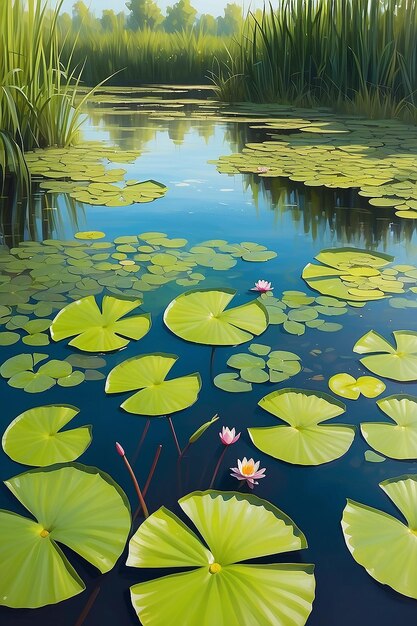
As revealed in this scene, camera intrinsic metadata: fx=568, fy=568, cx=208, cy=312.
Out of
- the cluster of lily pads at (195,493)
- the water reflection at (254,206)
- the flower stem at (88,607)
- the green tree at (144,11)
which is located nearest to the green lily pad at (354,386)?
the cluster of lily pads at (195,493)

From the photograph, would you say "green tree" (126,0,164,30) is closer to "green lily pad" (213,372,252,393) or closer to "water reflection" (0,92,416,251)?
"water reflection" (0,92,416,251)

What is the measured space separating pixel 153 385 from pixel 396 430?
436 millimetres

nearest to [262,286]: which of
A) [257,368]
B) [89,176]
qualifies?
[257,368]

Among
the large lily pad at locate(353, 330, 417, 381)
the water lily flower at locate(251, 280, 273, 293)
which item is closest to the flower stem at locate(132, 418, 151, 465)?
the large lily pad at locate(353, 330, 417, 381)

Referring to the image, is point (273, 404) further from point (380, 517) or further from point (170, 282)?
point (170, 282)

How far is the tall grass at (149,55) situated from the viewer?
848 cm

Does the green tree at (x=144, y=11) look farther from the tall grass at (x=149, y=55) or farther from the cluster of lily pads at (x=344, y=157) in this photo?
the cluster of lily pads at (x=344, y=157)

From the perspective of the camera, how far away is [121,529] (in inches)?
29.0

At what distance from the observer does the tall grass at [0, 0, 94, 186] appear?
2.51 meters

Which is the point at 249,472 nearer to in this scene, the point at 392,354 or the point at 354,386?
the point at 354,386

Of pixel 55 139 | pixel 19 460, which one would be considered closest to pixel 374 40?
pixel 55 139

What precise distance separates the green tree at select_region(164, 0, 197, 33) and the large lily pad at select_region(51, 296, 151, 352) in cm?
2771

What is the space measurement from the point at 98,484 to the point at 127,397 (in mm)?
256

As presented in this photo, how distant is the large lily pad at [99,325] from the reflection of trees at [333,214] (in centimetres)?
86
